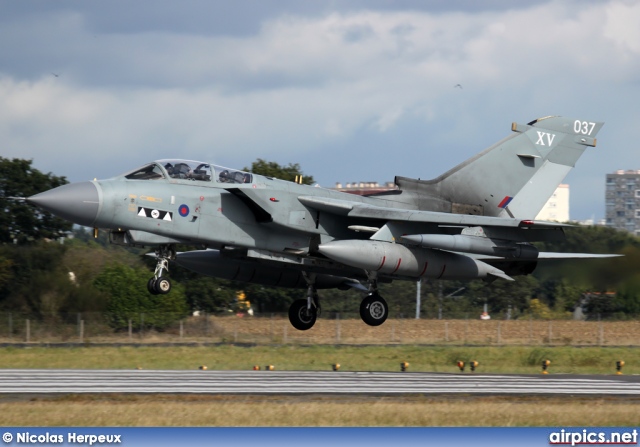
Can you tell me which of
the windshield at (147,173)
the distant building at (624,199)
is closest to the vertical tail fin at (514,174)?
the windshield at (147,173)

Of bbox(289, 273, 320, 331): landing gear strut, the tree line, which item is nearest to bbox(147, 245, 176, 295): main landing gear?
bbox(289, 273, 320, 331): landing gear strut

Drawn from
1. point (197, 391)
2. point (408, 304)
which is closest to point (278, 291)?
point (408, 304)

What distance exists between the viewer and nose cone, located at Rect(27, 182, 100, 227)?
1568cm

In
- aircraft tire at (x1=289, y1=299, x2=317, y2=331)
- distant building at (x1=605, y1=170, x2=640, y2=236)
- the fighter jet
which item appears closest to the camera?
the fighter jet

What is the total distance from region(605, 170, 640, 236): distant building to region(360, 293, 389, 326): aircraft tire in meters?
116

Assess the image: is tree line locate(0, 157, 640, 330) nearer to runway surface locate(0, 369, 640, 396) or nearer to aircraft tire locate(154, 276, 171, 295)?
aircraft tire locate(154, 276, 171, 295)

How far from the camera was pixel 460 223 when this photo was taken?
711 inches

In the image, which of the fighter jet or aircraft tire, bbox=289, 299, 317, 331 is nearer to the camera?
the fighter jet

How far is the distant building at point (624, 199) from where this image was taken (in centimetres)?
12900

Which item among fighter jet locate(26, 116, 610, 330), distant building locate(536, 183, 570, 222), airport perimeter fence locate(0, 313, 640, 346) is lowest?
airport perimeter fence locate(0, 313, 640, 346)

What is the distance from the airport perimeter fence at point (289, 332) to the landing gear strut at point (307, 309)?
8540 mm

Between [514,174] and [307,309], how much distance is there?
217 inches

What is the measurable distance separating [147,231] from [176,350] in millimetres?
8453

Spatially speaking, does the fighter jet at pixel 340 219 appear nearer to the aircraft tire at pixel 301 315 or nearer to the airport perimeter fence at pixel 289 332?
the aircraft tire at pixel 301 315
